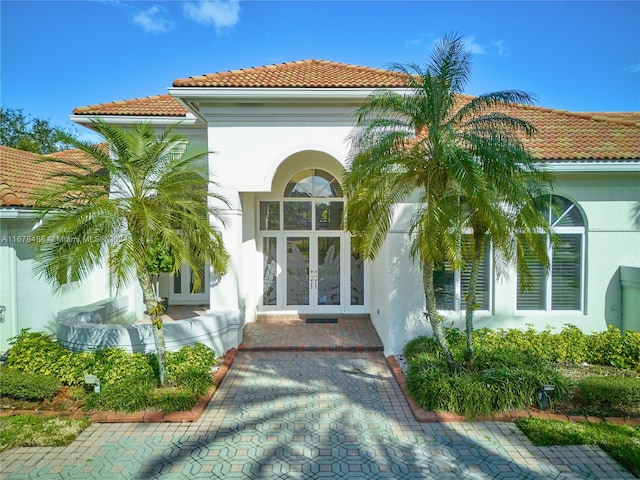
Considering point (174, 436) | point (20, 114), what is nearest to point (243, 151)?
point (174, 436)

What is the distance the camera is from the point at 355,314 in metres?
12.8

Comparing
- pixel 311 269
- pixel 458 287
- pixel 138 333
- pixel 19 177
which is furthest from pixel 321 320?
pixel 19 177

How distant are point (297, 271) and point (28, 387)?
787 cm

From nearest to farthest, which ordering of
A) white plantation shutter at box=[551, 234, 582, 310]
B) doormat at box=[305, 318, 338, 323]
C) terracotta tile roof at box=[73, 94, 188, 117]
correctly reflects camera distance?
1. white plantation shutter at box=[551, 234, 582, 310]
2. terracotta tile roof at box=[73, 94, 188, 117]
3. doormat at box=[305, 318, 338, 323]

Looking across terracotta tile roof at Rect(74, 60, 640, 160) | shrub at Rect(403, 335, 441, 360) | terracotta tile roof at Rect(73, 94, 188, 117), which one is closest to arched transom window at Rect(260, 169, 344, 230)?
terracotta tile roof at Rect(74, 60, 640, 160)

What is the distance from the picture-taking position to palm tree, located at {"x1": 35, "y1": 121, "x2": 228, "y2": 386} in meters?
6.13

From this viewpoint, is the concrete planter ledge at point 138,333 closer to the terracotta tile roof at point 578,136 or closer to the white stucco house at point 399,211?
the white stucco house at point 399,211

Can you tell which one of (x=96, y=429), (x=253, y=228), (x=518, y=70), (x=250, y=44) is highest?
(x=250, y=44)

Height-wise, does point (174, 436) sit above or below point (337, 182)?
below

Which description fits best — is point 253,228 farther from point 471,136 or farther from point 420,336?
point 471,136

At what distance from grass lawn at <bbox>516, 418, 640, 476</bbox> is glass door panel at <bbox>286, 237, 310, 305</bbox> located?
796 centimetres

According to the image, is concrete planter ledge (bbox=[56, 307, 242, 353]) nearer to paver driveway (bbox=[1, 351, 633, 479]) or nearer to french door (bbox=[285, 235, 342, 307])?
paver driveway (bbox=[1, 351, 633, 479])

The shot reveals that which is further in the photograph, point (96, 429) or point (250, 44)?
point (250, 44)

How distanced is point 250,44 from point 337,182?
17.9 feet
